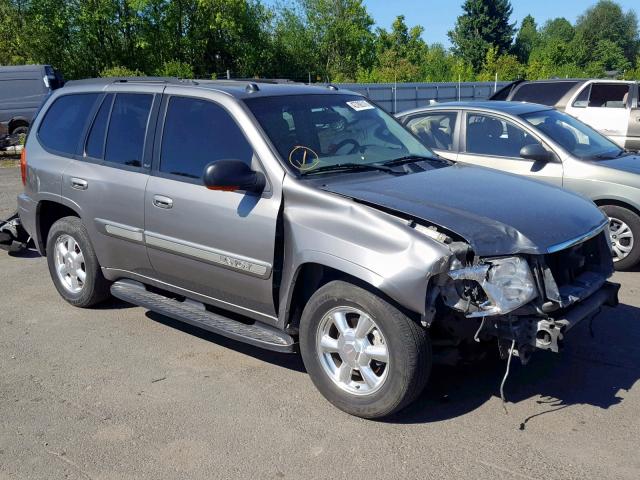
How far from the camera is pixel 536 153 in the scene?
22.9 feet

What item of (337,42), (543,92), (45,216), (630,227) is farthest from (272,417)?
(337,42)

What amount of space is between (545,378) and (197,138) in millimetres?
2800

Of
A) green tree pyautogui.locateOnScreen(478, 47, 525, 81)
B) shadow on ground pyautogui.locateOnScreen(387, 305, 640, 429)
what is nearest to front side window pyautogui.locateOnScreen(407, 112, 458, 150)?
shadow on ground pyautogui.locateOnScreen(387, 305, 640, 429)

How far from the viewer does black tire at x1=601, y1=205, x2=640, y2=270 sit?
22.0 ft

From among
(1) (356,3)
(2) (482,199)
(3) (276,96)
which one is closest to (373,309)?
(2) (482,199)

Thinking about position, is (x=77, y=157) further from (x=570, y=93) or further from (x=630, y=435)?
(x=570, y=93)

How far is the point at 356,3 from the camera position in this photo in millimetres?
54688

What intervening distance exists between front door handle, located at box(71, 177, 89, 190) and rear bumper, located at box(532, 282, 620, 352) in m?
3.62

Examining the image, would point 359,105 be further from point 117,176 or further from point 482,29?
point 482,29

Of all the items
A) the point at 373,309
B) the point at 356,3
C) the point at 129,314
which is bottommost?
the point at 129,314

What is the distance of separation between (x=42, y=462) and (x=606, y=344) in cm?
377

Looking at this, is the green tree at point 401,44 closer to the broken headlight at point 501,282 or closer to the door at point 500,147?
the door at point 500,147

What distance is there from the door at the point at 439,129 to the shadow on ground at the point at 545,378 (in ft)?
10.4

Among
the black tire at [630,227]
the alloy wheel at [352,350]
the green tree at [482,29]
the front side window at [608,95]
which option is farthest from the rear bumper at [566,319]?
the green tree at [482,29]
